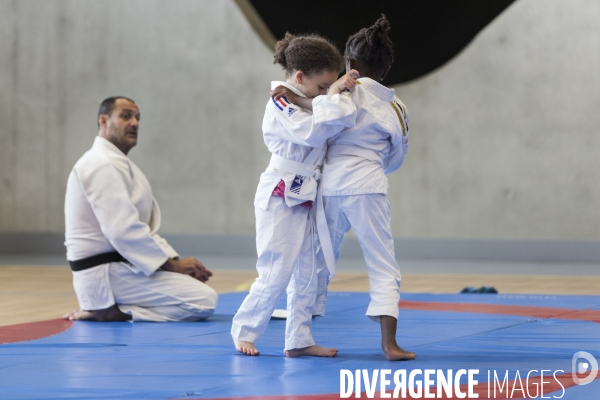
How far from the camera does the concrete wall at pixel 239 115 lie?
8375mm

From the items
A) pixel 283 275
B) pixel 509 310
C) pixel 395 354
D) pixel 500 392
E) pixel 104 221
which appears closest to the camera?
pixel 500 392

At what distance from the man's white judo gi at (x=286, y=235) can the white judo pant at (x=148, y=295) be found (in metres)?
1.11

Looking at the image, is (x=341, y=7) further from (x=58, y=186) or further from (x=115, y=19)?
(x=58, y=186)

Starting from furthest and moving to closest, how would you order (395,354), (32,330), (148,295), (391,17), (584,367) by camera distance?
(391,17), (148,295), (32,330), (395,354), (584,367)

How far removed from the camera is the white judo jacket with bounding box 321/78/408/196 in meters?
2.85

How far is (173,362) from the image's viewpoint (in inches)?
107

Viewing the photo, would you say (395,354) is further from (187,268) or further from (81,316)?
(81,316)

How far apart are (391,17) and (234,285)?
3541mm

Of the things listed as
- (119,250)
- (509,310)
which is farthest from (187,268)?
(509,310)

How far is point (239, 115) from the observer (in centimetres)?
906

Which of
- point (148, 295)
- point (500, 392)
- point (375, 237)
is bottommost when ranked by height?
point (500, 392)

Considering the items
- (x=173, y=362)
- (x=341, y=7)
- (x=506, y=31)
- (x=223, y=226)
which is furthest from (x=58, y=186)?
(x=173, y=362)

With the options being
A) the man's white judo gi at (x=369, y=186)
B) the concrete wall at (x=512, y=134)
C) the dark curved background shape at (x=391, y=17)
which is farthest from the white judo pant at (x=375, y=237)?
the concrete wall at (x=512, y=134)

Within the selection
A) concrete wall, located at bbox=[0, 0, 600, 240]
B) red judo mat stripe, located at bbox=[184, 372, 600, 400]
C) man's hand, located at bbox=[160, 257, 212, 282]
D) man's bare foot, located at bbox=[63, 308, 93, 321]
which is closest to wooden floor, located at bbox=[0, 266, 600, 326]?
man's bare foot, located at bbox=[63, 308, 93, 321]
